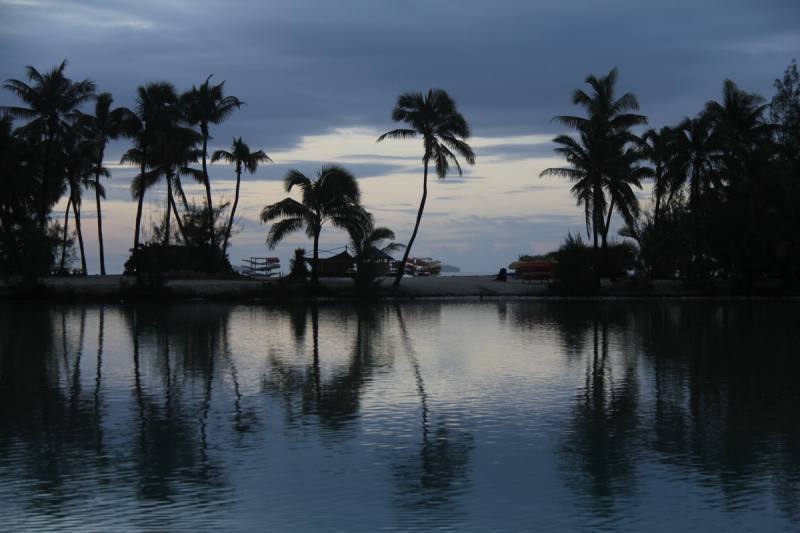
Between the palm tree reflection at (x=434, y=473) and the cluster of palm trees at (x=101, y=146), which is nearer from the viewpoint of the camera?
the palm tree reflection at (x=434, y=473)

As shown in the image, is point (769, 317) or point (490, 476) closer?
point (490, 476)

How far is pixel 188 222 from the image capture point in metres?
42.8

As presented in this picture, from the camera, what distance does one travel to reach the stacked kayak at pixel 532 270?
47344mm

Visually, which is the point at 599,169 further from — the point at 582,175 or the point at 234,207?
the point at 234,207

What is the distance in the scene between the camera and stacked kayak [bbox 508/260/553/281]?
1864 inches

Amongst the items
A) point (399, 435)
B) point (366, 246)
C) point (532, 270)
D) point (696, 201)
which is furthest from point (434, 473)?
point (532, 270)

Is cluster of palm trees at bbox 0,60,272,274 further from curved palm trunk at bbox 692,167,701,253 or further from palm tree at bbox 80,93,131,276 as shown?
curved palm trunk at bbox 692,167,701,253

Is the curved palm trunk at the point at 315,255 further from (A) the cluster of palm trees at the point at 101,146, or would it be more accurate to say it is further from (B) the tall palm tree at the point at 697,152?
(B) the tall palm tree at the point at 697,152

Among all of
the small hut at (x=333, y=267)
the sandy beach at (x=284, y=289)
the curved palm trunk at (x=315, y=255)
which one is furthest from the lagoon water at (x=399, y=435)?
the small hut at (x=333, y=267)

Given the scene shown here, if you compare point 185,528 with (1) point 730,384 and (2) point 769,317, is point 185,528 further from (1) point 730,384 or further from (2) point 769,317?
(2) point 769,317

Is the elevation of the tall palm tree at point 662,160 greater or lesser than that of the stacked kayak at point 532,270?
greater

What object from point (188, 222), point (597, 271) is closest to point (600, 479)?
point (597, 271)

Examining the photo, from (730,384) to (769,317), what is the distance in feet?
52.1

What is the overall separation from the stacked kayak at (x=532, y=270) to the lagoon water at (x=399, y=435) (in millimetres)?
30035
